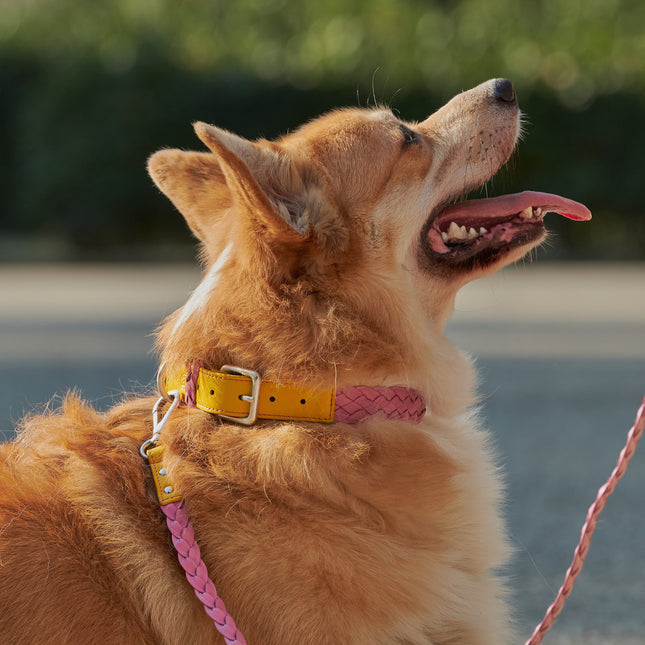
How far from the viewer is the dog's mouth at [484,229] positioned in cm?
320

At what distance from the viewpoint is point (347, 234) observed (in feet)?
9.68

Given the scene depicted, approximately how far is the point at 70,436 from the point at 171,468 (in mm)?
369

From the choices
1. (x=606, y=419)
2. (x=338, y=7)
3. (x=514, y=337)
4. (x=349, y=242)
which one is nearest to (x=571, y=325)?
(x=514, y=337)

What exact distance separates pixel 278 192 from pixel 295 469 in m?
0.85

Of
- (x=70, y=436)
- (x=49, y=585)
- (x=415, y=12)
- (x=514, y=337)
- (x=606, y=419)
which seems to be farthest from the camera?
(x=415, y=12)

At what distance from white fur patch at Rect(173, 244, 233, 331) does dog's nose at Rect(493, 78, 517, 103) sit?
1.23m

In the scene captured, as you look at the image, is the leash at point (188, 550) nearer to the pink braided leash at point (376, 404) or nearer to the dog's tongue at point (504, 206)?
the pink braided leash at point (376, 404)

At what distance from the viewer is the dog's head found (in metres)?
2.72

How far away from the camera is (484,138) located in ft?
11.2

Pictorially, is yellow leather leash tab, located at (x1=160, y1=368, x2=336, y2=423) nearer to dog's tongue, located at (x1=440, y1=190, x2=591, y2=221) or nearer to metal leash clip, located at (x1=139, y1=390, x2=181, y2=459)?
metal leash clip, located at (x1=139, y1=390, x2=181, y2=459)

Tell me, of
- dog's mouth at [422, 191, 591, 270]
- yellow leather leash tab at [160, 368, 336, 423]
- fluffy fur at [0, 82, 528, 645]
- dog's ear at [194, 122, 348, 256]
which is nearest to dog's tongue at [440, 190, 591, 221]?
dog's mouth at [422, 191, 591, 270]

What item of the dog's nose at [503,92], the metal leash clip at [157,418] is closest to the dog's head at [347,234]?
the dog's nose at [503,92]

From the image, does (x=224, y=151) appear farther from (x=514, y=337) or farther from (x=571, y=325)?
(x=571, y=325)

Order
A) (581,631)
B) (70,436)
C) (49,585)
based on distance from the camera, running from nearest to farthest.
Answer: (49,585) < (70,436) < (581,631)
